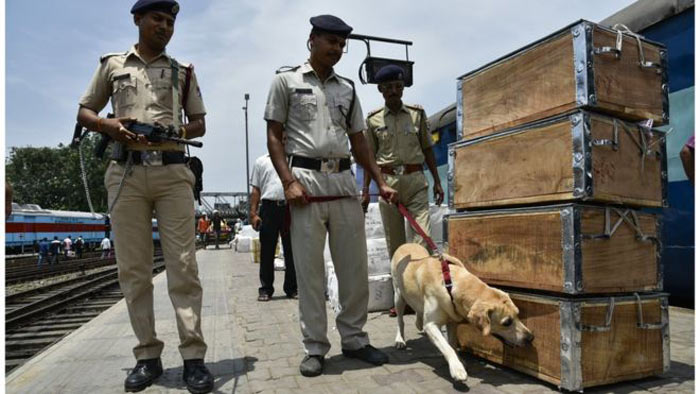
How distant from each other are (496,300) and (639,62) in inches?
65.5

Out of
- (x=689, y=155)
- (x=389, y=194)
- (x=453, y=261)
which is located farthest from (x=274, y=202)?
(x=689, y=155)

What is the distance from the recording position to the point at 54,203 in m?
67.4

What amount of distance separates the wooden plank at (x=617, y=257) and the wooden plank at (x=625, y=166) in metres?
0.12

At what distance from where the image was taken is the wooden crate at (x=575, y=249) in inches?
109

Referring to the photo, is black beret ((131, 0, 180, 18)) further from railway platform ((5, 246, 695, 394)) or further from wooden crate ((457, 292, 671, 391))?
wooden crate ((457, 292, 671, 391))

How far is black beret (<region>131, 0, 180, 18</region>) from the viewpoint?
310 cm

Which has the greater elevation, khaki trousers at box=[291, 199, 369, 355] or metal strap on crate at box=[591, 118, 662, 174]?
metal strap on crate at box=[591, 118, 662, 174]

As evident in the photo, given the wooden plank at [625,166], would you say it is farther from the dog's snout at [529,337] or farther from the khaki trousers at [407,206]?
the khaki trousers at [407,206]

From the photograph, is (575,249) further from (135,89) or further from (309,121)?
(135,89)

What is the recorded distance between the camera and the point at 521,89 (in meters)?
3.25

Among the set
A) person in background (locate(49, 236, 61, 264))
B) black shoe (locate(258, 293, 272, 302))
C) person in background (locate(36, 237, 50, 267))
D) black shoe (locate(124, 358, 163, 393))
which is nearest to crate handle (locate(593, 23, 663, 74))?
black shoe (locate(124, 358, 163, 393))

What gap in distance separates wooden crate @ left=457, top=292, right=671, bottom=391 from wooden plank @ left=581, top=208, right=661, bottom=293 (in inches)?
3.2

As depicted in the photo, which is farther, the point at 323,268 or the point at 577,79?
the point at 323,268

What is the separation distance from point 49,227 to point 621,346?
38178 millimetres
